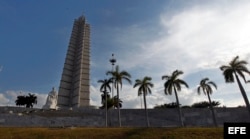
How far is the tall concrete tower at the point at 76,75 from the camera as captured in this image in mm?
96812

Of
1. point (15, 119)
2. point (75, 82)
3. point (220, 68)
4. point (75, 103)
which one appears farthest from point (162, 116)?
point (75, 82)

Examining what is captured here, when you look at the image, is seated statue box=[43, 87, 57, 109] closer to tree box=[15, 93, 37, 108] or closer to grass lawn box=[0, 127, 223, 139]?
tree box=[15, 93, 37, 108]

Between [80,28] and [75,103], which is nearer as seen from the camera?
[75,103]

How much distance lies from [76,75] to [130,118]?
50.7m

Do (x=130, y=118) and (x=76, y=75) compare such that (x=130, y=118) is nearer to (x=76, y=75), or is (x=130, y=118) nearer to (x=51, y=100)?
(x=76, y=75)

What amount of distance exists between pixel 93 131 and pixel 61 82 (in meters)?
74.7

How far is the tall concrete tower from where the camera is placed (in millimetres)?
96812

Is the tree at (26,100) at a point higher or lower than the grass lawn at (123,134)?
higher

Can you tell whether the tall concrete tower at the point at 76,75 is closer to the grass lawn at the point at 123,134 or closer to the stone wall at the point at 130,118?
the stone wall at the point at 130,118

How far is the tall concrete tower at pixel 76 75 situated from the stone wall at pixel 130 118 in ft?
112

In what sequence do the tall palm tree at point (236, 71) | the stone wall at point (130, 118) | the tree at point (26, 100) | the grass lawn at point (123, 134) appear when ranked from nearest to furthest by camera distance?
the grass lawn at point (123, 134), the tall palm tree at point (236, 71), the stone wall at point (130, 118), the tree at point (26, 100)

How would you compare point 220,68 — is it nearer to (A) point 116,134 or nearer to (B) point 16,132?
(A) point 116,134

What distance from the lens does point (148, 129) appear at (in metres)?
31.2

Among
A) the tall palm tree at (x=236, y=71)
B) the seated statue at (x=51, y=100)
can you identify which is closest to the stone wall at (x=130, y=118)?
the tall palm tree at (x=236, y=71)
